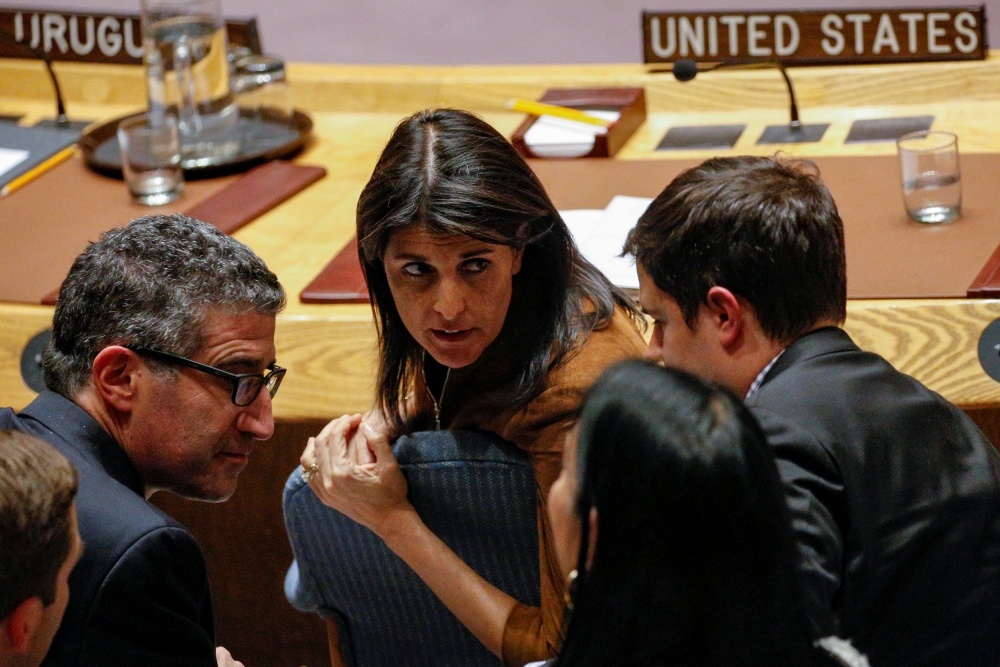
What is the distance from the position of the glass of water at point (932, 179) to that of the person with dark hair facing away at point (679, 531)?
130cm

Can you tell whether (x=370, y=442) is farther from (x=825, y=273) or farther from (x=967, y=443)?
(x=967, y=443)

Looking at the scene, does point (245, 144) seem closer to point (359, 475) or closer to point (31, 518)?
point (359, 475)

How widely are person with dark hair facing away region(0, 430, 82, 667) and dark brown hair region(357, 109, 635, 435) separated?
622mm

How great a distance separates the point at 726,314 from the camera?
1.44 meters

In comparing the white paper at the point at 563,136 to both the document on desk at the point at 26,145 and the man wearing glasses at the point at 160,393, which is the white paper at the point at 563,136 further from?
the man wearing glasses at the point at 160,393

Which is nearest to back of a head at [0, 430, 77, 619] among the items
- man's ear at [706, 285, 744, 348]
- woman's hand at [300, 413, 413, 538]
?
woman's hand at [300, 413, 413, 538]

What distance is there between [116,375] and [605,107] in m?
1.56

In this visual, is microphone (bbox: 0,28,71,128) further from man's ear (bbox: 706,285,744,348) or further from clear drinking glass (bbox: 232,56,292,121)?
man's ear (bbox: 706,285,744,348)

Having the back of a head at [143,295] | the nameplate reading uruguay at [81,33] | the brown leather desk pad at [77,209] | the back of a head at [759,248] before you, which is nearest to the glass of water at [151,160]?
the brown leather desk pad at [77,209]

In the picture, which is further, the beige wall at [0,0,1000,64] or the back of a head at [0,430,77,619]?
the beige wall at [0,0,1000,64]

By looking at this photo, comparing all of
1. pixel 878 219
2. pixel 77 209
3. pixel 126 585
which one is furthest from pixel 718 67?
pixel 126 585

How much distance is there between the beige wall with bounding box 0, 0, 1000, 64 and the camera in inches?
187

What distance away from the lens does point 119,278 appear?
1.49 metres

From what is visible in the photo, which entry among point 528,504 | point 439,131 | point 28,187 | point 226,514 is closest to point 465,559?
point 528,504
